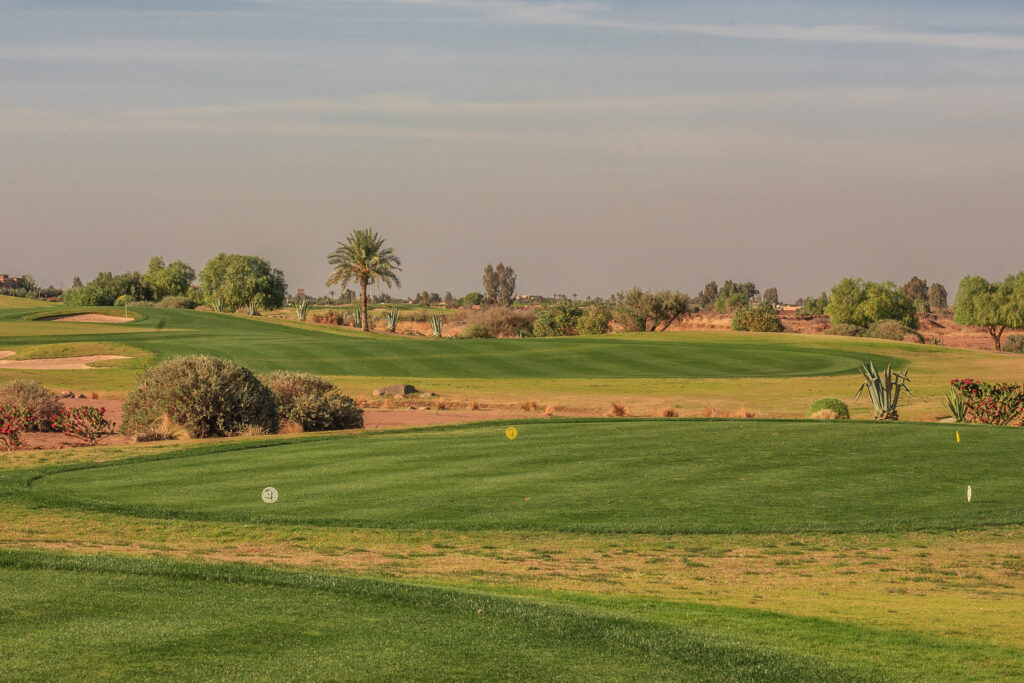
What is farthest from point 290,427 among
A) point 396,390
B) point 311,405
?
point 396,390

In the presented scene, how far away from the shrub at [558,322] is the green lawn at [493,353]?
68.5 feet

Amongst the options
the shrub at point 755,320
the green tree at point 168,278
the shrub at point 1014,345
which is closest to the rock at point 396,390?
the shrub at point 755,320

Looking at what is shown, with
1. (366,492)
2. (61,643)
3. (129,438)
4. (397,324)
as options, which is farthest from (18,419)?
(397,324)

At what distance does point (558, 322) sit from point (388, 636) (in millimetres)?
84695

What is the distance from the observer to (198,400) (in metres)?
26.8

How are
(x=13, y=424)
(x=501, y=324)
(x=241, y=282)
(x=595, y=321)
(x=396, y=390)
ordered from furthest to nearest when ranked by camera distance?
(x=241, y=282) → (x=501, y=324) → (x=595, y=321) → (x=396, y=390) → (x=13, y=424)

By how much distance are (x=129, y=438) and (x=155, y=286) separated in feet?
403

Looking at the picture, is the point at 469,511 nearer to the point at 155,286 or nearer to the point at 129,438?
the point at 129,438

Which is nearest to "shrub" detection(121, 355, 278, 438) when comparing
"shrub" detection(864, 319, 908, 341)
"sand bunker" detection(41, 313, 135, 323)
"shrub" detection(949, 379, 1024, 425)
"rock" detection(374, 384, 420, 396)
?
"rock" detection(374, 384, 420, 396)

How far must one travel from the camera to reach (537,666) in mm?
6902

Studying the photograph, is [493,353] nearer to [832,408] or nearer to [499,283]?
[832,408]

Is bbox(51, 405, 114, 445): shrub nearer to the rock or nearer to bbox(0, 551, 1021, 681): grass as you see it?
the rock

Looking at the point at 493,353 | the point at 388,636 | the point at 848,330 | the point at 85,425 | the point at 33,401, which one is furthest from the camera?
the point at 848,330

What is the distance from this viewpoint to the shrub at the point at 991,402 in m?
29.7
